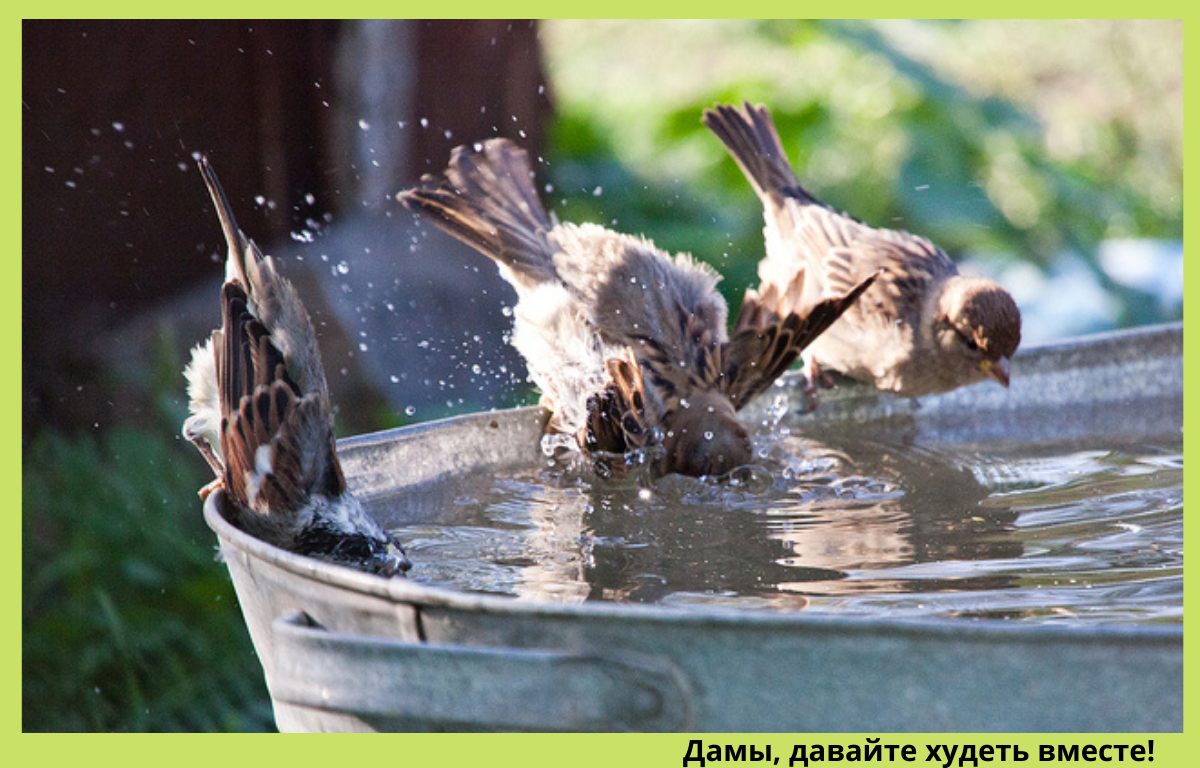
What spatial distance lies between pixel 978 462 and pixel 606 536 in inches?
38.0

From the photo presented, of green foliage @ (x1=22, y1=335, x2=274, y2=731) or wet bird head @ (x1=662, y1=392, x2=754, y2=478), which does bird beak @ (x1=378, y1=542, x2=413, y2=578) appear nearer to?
wet bird head @ (x1=662, y1=392, x2=754, y2=478)

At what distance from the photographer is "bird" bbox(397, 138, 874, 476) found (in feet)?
8.78

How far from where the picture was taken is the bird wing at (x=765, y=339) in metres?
2.80

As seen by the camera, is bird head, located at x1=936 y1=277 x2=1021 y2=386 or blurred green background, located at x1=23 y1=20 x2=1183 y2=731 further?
blurred green background, located at x1=23 y1=20 x2=1183 y2=731

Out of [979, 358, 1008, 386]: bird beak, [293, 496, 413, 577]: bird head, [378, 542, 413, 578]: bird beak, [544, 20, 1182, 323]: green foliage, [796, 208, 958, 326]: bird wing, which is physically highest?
[544, 20, 1182, 323]: green foliage

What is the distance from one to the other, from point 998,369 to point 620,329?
0.97 meters

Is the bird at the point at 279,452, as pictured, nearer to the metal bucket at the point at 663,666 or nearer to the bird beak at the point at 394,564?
the bird beak at the point at 394,564

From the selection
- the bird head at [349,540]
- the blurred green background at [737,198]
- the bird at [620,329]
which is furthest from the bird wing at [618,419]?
the blurred green background at [737,198]

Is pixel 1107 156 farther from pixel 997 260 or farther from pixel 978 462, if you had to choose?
pixel 978 462

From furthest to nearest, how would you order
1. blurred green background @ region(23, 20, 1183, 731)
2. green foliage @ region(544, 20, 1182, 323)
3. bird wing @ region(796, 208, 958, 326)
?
green foliage @ region(544, 20, 1182, 323)
blurred green background @ region(23, 20, 1183, 731)
bird wing @ region(796, 208, 958, 326)

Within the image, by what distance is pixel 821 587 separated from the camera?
1.84 metres

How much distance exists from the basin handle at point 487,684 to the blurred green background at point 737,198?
2.29m

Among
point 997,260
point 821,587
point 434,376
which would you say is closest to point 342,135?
point 434,376

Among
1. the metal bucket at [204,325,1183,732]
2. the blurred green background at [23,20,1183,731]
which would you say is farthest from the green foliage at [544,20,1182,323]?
the metal bucket at [204,325,1183,732]
